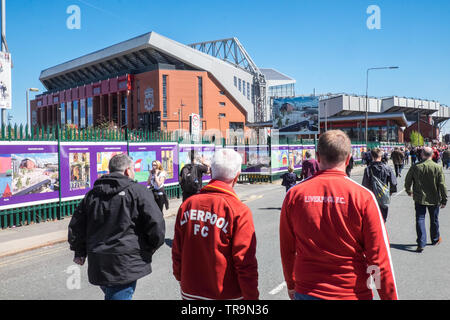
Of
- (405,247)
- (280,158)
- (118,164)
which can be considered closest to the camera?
(118,164)

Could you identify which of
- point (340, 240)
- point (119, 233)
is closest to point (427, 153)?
point (340, 240)

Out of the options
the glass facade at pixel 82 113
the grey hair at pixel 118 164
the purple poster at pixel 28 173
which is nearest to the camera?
the grey hair at pixel 118 164

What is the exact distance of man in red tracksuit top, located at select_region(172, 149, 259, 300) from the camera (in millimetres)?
2564

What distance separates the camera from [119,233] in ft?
10.6

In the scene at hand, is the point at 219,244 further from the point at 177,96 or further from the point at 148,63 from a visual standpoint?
the point at 148,63

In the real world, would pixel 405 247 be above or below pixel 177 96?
below

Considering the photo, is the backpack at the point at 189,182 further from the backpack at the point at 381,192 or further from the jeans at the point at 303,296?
the jeans at the point at 303,296

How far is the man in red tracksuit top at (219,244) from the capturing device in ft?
8.41

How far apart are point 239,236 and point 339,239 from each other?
64cm

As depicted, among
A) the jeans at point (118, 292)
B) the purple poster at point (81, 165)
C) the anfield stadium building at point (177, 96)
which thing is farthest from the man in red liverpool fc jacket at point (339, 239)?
the anfield stadium building at point (177, 96)

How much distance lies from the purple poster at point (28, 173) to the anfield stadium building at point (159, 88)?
184ft

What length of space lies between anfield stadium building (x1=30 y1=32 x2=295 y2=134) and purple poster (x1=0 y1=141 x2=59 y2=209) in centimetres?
5615

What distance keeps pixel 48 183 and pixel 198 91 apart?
63.9m
